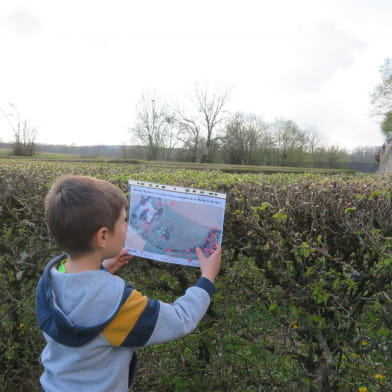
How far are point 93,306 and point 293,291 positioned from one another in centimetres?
115

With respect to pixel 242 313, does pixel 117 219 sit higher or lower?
higher

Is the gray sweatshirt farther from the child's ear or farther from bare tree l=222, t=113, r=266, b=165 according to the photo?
bare tree l=222, t=113, r=266, b=165

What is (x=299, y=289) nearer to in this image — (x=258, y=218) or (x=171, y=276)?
(x=258, y=218)

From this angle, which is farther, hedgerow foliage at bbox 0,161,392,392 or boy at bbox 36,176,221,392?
hedgerow foliage at bbox 0,161,392,392

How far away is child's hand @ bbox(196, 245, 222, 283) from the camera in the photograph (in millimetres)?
1630

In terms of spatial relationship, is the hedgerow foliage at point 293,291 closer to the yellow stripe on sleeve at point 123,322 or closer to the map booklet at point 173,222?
the map booklet at point 173,222

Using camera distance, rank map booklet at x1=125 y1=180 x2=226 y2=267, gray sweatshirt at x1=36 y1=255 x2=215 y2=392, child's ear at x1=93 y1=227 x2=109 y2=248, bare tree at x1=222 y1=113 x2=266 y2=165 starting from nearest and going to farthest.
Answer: gray sweatshirt at x1=36 y1=255 x2=215 y2=392 < child's ear at x1=93 y1=227 x2=109 y2=248 < map booklet at x1=125 y1=180 x2=226 y2=267 < bare tree at x1=222 y1=113 x2=266 y2=165

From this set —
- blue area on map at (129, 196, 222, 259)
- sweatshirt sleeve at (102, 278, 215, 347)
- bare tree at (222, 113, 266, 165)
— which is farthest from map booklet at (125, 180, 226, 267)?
bare tree at (222, 113, 266, 165)

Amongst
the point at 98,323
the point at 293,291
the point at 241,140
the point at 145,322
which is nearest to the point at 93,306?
the point at 98,323

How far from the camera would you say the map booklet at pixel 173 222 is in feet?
5.91

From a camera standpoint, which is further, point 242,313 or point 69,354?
point 242,313

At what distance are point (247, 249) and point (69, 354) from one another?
1.12 m

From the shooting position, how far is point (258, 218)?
1931mm

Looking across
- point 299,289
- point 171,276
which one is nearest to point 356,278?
point 299,289
